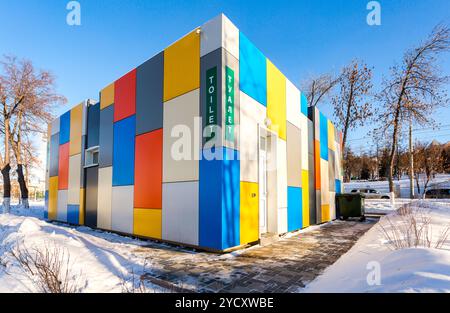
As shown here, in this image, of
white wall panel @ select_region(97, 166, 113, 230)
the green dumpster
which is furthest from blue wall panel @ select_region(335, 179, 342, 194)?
white wall panel @ select_region(97, 166, 113, 230)

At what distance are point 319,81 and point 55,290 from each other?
27939 mm

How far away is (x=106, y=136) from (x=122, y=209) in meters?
3.15

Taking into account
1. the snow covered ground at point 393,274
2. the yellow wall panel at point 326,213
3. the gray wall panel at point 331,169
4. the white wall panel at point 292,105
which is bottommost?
the yellow wall panel at point 326,213

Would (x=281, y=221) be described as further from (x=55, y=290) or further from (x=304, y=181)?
(x=55, y=290)

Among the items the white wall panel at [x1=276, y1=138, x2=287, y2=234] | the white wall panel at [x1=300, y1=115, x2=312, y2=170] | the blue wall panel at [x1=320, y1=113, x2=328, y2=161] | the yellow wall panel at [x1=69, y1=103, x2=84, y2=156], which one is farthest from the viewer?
the blue wall panel at [x1=320, y1=113, x2=328, y2=161]

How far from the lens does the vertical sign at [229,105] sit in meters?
5.94

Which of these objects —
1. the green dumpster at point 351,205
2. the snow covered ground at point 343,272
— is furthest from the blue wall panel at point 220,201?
the green dumpster at point 351,205

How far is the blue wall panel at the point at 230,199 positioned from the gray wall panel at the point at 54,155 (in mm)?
11856

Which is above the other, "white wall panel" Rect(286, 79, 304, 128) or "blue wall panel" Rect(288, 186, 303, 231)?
"white wall panel" Rect(286, 79, 304, 128)

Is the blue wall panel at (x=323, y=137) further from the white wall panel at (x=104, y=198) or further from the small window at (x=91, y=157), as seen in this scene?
the small window at (x=91, y=157)

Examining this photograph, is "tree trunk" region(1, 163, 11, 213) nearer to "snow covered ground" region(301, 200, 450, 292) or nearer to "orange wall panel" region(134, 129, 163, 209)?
"orange wall panel" region(134, 129, 163, 209)

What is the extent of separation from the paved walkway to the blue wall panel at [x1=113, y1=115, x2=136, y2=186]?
2963 millimetres

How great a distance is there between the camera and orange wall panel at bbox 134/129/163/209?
7227 mm

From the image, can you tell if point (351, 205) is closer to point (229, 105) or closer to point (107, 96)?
point (229, 105)
